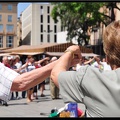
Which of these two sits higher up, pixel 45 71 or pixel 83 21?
pixel 83 21

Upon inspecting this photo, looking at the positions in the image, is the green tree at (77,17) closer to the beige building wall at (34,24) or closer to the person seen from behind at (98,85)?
the beige building wall at (34,24)

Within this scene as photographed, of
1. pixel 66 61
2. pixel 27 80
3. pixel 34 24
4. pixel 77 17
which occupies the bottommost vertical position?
pixel 27 80

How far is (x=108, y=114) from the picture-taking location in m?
1.35

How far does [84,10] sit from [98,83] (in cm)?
2518

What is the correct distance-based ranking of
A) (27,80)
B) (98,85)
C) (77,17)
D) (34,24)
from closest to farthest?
1. (98,85)
2. (27,80)
3. (34,24)
4. (77,17)

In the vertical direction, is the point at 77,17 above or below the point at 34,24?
above

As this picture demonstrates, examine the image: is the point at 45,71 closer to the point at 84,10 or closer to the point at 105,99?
the point at 105,99

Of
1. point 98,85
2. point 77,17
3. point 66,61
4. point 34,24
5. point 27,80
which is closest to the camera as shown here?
point 98,85

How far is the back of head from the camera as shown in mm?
1427

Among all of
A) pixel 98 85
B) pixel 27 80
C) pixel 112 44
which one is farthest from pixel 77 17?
pixel 98 85

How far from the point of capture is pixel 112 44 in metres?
1.43

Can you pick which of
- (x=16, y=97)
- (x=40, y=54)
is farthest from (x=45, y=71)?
(x=40, y=54)

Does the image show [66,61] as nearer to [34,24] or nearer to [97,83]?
[97,83]

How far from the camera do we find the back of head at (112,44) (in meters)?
1.43
